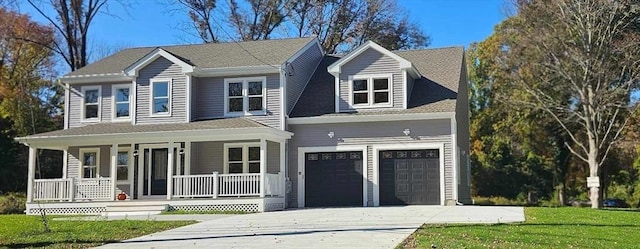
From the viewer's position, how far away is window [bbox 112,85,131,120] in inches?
1028

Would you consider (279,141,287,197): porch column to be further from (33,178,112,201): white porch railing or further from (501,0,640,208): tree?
(501,0,640,208): tree

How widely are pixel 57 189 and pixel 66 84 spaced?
4.60 meters

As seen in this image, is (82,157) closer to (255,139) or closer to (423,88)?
(255,139)

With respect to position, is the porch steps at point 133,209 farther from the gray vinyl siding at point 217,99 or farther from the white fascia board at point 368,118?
the white fascia board at point 368,118

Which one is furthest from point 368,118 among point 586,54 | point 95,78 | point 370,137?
point 586,54

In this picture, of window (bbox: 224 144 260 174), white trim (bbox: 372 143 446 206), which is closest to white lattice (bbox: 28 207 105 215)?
window (bbox: 224 144 260 174)

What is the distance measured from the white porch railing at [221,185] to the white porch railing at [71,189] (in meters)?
2.95

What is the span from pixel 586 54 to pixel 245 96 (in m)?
14.5

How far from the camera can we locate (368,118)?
78.3 feet

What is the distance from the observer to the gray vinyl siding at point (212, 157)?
24.7 m

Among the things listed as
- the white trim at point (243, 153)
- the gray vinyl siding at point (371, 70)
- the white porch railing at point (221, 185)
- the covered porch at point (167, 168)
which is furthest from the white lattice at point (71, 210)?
the gray vinyl siding at point (371, 70)

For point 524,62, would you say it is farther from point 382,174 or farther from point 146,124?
point 146,124

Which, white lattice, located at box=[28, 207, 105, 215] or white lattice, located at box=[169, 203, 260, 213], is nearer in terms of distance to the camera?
white lattice, located at box=[169, 203, 260, 213]

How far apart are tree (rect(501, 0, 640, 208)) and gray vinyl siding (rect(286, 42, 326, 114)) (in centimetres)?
970
